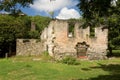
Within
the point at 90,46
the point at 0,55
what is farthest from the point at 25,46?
the point at 90,46

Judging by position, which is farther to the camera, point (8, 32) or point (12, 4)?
point (8, 32)

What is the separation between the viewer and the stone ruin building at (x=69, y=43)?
37.4 metres

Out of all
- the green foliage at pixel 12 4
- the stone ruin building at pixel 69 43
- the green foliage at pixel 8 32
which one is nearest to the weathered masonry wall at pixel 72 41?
the stone ruin building at pixel 69 43

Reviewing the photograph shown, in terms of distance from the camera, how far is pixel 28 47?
40219 millimetres

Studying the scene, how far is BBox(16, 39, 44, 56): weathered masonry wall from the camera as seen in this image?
39.9m

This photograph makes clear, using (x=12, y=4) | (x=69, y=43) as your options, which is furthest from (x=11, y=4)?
(x=69, y=43)

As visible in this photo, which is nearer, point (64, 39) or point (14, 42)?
point (64, 39)

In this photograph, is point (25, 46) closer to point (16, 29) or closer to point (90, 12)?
point (16, 29)

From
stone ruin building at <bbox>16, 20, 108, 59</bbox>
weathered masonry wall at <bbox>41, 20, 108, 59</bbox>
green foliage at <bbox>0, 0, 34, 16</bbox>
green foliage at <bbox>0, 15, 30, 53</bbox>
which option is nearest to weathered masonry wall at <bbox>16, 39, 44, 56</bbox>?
stone ruin building at <bbox>16, 20, 108, 59</bbox>

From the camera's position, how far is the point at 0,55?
140ft

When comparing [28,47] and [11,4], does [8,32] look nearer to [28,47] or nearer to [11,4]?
[28,47]

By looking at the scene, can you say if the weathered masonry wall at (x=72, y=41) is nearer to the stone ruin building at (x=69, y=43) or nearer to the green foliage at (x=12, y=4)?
the stone ruin building at (x=69, y=43)

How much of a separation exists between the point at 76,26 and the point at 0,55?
39.7 ft

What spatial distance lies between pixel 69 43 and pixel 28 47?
5.88m
